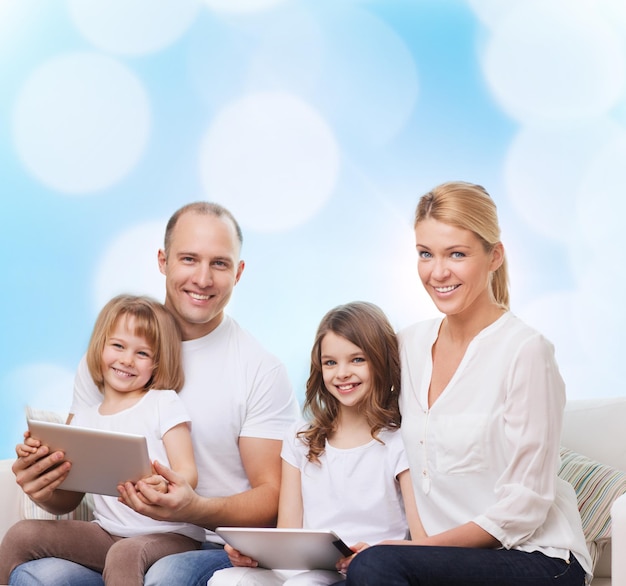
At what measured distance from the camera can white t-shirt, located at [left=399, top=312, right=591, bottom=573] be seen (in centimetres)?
188

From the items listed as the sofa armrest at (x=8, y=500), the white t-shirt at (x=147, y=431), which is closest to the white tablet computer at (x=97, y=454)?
the white t-shirt at (x=147, y=431)

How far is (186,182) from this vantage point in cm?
390

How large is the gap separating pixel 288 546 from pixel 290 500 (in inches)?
13.5

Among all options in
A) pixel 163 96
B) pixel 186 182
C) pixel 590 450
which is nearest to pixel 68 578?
pixel 590 450

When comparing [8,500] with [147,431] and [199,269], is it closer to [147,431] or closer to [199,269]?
[147,431]

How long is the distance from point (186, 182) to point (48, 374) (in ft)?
3.28

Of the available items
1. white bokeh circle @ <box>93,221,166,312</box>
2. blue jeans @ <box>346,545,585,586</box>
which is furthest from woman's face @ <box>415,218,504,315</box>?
white bokeh circle @ <box>93,221,166,312</box>

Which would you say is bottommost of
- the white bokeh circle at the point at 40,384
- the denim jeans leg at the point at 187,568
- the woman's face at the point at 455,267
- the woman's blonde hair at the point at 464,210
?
the denim jeans leg at the point at 187,568

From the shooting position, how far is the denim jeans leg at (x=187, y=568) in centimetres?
207

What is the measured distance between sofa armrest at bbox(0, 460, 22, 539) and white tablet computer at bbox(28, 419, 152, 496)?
39 centimetres

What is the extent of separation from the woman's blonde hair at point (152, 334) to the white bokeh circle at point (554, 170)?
1793mm

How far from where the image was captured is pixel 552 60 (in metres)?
3.76

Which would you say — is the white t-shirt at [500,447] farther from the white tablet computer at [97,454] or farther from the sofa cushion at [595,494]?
the white tablet computer at [97,454]

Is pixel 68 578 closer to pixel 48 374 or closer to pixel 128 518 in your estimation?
pixel 128 518
